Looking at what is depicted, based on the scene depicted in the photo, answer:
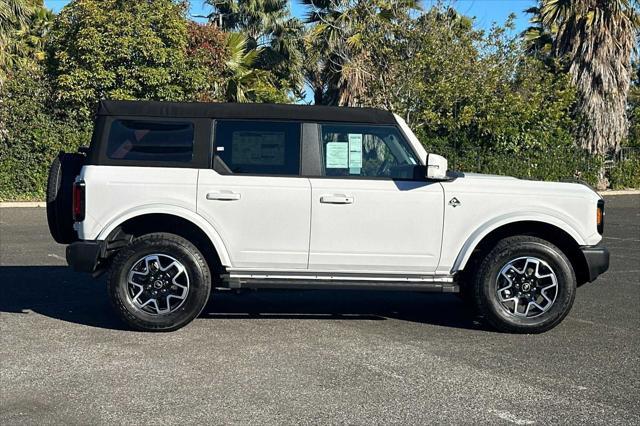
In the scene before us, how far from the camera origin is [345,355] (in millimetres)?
6000

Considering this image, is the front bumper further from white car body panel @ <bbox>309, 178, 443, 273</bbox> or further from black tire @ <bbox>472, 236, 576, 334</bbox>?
white car body panel @ <bbox>309, 178, 443, 273</bbox>

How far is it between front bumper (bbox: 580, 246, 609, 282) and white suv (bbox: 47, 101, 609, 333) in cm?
1

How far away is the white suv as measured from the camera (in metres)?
6.70

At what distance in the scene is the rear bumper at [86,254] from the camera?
662 centimetres

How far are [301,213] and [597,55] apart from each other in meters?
23.1

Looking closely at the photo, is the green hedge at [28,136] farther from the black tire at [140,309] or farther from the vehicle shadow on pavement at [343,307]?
the black tire at [140,309]

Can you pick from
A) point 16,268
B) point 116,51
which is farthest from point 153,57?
point 16,268

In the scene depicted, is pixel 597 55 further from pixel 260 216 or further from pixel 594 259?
pixel 260 216

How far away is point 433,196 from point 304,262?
1.26 m

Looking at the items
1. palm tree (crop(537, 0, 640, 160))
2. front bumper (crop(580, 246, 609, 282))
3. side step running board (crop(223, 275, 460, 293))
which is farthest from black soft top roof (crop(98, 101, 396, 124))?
palm tree (crop(537, 0, 640, 160))

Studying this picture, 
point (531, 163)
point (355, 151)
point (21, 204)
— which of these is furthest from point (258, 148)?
point (531, 163)

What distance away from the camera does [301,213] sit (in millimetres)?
6746

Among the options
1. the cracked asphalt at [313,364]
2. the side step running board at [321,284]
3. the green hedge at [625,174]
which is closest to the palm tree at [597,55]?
the green hedge at [625,174]

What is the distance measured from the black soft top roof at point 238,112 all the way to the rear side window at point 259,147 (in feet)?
0.24
